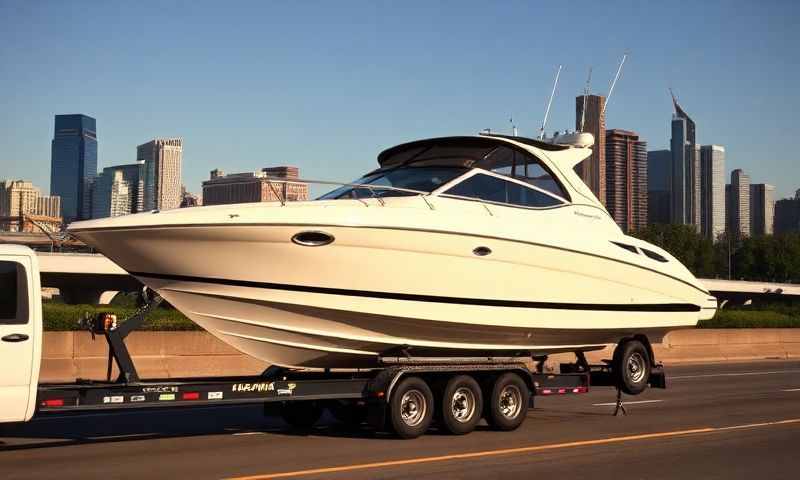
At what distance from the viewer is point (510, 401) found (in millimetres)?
13352

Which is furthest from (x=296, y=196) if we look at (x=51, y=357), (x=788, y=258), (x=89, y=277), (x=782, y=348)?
(x=788, y=258)

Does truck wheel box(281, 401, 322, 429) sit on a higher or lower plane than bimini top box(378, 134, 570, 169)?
lower

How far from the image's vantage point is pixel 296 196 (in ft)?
38.8

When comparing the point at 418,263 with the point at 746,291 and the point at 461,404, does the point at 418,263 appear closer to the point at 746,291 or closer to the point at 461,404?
the point at 461,404

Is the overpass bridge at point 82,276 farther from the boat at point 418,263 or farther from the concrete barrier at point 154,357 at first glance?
the boat at point 418,263

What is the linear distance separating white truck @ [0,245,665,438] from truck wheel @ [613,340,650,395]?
22cm

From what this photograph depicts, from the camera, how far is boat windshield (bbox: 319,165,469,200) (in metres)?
12.8

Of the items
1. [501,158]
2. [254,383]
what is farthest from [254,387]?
[501,158]

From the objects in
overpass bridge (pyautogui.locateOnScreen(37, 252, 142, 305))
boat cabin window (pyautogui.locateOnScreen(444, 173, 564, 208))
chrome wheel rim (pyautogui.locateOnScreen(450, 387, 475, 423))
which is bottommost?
chrome wheel rim (pyautogui.locateOnScreen(450, 387, 475, 423))

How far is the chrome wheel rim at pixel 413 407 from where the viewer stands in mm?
12156

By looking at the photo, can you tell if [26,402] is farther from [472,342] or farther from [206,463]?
[472,342]

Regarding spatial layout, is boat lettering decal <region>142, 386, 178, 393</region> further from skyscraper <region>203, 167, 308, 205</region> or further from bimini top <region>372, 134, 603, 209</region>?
bimini top <region>372, 134, 603, 209</region>

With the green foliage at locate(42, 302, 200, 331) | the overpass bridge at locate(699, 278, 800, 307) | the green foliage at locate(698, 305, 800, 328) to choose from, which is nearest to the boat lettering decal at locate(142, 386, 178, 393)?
the green foliage at locate(42, 302, 200, 331)

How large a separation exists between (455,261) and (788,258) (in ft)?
402
